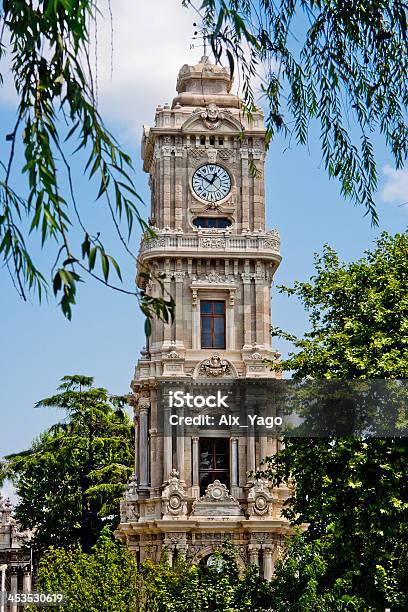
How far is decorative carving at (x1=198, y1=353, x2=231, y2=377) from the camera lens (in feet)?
145

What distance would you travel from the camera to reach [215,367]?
146ft

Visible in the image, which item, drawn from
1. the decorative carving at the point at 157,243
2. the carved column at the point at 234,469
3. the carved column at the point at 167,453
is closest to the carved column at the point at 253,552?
the carved column at the point at 234,469

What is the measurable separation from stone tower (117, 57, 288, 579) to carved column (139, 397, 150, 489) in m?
0.04

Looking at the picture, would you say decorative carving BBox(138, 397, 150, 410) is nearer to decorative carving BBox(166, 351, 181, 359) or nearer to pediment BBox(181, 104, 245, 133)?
decorative carving BBox(166, 351, 181, 359)

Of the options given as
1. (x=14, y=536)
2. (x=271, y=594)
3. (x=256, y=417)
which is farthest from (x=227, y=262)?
(x=271, y=594)

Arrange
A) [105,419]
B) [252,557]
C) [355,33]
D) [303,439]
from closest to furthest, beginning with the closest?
[355,33] < [303,439] < [252,557] < [105,419]

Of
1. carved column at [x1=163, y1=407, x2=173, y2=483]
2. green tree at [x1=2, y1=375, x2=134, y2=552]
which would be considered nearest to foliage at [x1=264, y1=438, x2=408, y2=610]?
carved column at [x1=163, y1=407, x2=173, y2=483]

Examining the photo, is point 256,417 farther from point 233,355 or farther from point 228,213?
point 228,213

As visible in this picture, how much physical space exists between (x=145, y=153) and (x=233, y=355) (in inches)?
397

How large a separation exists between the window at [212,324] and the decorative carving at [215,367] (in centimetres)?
118

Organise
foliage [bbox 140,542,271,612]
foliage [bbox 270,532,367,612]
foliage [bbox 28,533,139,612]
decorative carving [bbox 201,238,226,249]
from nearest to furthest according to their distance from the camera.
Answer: foliage [bbox 270,532,367,612] < foliage [bbox 140,542,271,612] < foliage [bbox 28,533,139,612] < decorative carving [bbox 201,238,226,249]

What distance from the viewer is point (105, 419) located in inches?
2218

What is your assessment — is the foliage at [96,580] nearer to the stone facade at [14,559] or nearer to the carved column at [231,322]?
the carved column at [231,322]

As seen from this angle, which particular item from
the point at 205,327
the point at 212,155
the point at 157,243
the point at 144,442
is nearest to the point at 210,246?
the point at 157,243
